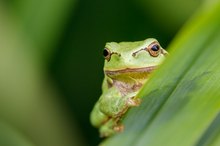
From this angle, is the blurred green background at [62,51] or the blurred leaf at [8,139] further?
the blurred green background at [62,51]

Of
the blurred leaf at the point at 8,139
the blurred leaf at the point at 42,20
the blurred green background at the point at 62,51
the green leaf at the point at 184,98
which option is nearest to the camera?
the green leaf at the point at 184,98

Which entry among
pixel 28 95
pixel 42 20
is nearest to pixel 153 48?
pixel 42 20

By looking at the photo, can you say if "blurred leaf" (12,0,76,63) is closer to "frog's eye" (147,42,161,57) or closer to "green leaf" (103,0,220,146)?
"frog's eye" (147,42,161,57)

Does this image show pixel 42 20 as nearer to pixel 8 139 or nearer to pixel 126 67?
pixel 126 67

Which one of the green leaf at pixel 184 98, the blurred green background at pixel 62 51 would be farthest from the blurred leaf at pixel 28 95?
the green leaf at pixel 184 98

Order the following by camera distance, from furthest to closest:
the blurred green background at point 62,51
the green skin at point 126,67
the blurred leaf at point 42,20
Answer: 1. the blurred green background at point 62,51
2. the blurred leaf at point 42,20
3. the green skin at point 126,67

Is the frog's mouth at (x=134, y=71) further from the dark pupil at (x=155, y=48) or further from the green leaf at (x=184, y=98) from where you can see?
the green leaf at (x=184, y=98)

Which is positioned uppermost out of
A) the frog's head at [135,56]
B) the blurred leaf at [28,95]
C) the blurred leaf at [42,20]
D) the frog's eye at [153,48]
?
the frog's eye at [153,48]

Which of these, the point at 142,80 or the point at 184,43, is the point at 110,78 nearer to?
the point at 142,80
